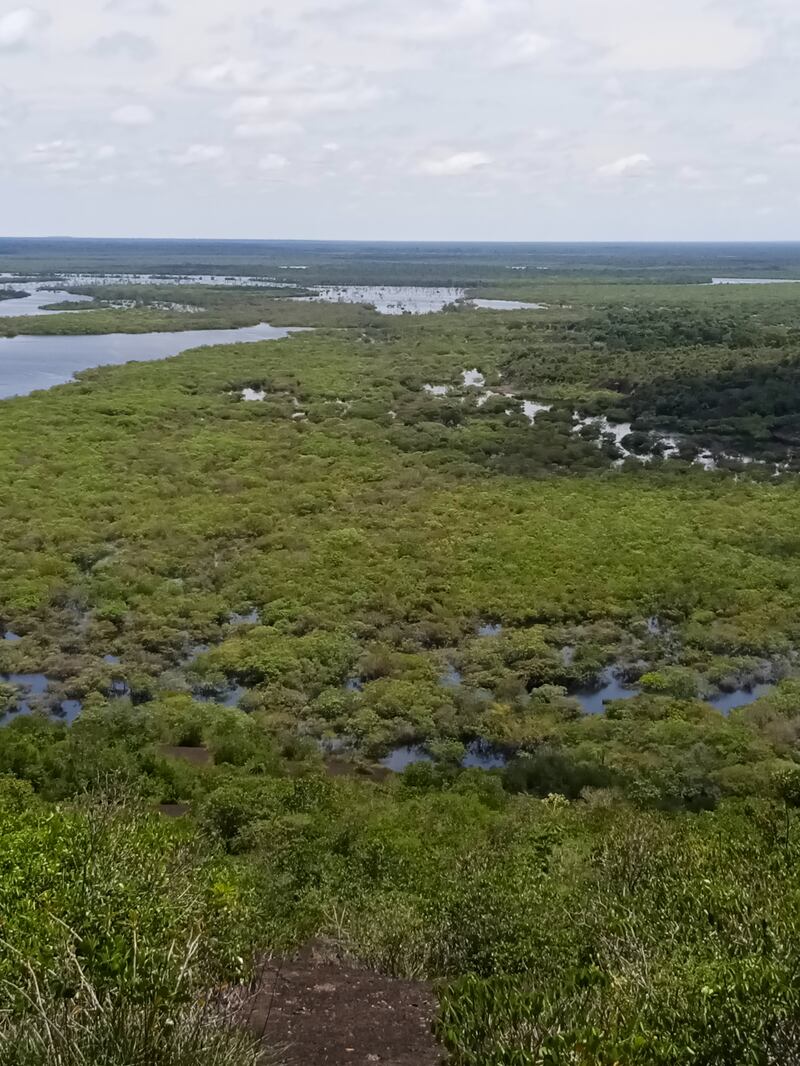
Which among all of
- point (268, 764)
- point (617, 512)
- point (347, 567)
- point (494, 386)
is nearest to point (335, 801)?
point (268, 764)

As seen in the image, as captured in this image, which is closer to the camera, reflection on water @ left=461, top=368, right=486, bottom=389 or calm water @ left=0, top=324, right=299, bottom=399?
calm water @ left=0, top=324, right=299, bottom=399

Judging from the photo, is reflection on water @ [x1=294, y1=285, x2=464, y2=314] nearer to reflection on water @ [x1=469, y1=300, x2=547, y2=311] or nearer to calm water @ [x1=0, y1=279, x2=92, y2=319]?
reflection on water @ [x1=469, y1=300, x2=547, y2=311]

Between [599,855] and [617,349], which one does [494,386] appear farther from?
[599,855]

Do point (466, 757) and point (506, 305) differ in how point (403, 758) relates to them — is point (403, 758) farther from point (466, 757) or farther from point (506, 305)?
point (506, 305)

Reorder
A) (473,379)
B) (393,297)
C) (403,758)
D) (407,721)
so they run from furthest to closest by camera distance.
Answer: (393,297)
(473,379)
(407,721)
(403,758)

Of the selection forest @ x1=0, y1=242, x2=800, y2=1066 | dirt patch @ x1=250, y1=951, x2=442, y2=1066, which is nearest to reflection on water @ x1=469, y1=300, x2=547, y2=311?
forest @ x1=0, y1=242, x2=800, y2=1066

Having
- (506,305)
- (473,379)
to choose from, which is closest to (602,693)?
(473,379)
